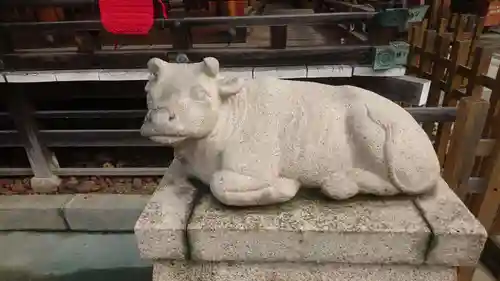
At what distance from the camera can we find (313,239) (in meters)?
1.38

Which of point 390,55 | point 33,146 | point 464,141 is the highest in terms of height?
point 390,55

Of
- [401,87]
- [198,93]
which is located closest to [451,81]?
[401,87]

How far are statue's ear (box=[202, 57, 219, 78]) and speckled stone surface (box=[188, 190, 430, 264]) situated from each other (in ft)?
1.66

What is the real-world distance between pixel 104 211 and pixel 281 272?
219 cm

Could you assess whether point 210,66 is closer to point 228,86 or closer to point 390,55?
point 228,86

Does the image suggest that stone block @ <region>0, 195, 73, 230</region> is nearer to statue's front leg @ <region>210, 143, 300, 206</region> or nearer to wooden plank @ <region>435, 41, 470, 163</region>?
statue's front leg @ <region>210, 143, 300, 206</region>

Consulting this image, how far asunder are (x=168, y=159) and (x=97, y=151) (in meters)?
0.75

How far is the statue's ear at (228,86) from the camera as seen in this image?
1389mm

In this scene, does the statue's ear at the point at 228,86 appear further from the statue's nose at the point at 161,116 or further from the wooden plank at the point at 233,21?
the wooden plank at the point at 233,21

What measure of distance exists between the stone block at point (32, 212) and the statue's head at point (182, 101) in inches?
94.6

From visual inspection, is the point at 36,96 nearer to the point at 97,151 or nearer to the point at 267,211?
the point at 97,151

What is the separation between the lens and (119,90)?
343 cm

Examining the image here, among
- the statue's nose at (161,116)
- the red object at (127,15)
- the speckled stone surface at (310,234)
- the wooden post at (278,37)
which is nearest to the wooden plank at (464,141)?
the speckled stone surface at (310,234)

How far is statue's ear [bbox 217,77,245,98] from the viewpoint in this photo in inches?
54.7
